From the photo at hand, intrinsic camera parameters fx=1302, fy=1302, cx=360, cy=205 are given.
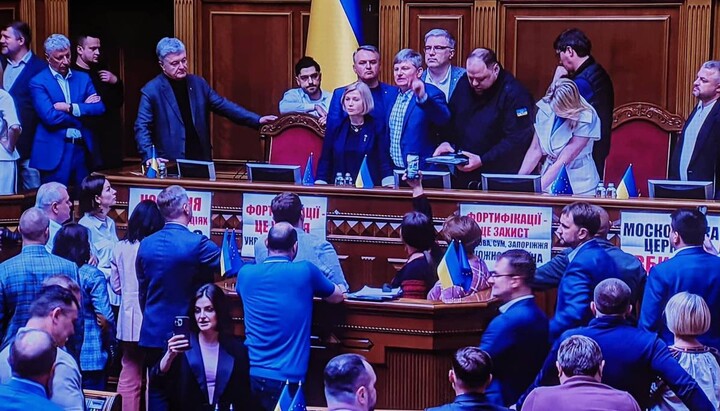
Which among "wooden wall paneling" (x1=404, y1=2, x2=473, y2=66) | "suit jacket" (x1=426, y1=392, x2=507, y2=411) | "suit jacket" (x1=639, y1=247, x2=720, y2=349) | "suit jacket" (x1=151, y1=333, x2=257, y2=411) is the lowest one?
"suit jacket" (x1=151, y1=333, x2=257, y2=411)

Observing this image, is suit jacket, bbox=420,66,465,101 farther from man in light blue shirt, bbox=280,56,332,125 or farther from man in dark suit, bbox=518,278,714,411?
man in dark suit, bbox=518,278,714,411

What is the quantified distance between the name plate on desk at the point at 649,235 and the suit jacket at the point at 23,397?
3.61 metres

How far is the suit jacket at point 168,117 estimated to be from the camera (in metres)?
9.30

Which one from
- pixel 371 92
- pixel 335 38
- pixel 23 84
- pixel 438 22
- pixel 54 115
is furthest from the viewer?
pixel 438 22

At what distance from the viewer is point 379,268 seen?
8.08 meters

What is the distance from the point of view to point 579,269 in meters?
6.24

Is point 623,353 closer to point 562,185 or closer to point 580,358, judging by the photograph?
point 580,358

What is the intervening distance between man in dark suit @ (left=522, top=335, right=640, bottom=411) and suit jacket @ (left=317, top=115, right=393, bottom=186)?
11.5 feet

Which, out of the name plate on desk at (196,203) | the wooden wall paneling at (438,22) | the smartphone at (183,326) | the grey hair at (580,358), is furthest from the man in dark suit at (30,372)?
the wooden wall paneling at (438,22)

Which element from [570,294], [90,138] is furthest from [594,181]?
[90,138]

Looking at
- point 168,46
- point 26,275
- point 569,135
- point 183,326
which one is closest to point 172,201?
point 26,275

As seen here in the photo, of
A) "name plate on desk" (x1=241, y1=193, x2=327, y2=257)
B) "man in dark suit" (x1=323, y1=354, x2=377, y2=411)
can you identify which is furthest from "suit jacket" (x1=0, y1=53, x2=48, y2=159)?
"man in dark suit" (x1=323, y1=354, x2=377, y2=411)

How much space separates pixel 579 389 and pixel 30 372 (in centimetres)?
205

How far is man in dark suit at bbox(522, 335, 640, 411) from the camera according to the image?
16.1 ft
